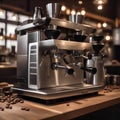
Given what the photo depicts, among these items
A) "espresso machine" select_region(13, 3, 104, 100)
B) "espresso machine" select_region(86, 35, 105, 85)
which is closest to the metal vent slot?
"espresso machine" select_region(13, 3, 104, 100)

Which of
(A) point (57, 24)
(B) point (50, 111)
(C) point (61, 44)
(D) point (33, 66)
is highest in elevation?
(A) point (57, 24)

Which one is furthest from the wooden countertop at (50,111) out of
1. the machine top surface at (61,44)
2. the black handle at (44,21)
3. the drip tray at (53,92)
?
the black handle at (44,21)

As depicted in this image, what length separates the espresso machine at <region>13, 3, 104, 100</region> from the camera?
1357 mm

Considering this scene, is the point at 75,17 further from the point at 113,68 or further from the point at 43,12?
the point at 113,68

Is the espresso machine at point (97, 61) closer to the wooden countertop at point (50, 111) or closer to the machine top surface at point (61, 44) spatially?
the machine top surface at point (61, 44)

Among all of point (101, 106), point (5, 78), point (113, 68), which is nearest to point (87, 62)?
point (101, 106)

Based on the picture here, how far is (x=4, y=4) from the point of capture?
4727 mm

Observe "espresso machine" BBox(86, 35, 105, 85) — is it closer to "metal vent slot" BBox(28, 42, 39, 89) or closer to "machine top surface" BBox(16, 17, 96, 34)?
"machine top surface" BBox(16, 17, 96, 34)

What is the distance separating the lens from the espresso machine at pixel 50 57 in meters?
1.36

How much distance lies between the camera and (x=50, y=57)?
1.49 metres

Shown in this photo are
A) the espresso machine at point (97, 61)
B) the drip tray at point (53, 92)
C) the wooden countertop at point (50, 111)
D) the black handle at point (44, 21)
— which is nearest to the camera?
the wooden countertop at point (50, 111)

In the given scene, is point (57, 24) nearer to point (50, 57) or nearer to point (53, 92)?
point (50, 57)

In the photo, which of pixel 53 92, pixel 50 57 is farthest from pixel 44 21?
pixel 53 92

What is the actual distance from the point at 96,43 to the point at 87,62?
189 mm
